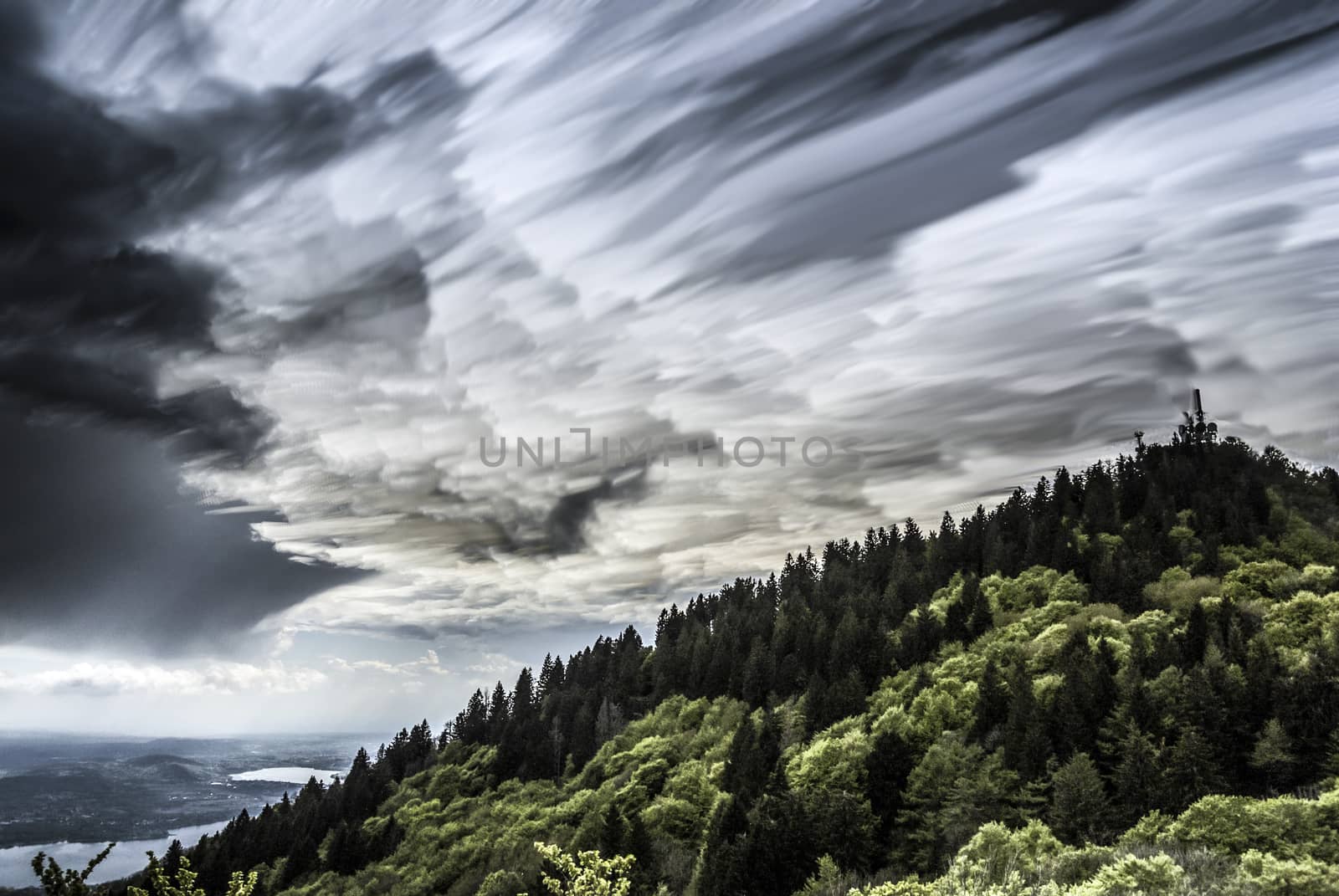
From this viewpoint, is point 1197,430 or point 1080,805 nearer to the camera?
point 1080,805

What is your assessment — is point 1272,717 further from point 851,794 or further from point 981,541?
point 981,541

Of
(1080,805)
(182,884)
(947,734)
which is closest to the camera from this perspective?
(182,884)

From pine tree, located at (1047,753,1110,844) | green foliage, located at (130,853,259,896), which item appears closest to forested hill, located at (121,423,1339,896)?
pine tree, located at (1047,753,1110,844)

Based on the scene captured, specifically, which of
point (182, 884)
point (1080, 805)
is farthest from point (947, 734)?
point (182, 884)

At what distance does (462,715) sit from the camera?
573 feet

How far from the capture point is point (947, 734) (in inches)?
2906

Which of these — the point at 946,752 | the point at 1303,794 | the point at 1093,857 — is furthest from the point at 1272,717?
the point at 1093,857

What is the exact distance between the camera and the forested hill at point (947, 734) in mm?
54750

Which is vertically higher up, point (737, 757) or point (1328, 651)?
point (1328, 651)

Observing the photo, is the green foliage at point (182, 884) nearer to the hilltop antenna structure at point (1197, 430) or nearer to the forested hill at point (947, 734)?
the forested hill at point (947, 734)

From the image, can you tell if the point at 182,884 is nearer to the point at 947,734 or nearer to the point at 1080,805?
the point at 1080,805

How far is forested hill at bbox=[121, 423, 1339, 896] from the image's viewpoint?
180ft

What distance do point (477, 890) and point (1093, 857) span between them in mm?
72023

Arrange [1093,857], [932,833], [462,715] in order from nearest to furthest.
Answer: [1093,857] → [932,833] → [462,715]
